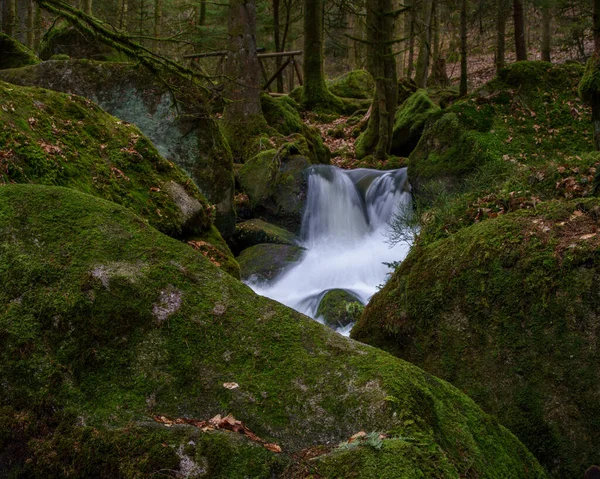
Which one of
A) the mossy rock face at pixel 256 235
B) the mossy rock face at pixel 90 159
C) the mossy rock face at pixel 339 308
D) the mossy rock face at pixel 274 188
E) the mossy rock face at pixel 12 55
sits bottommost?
the mossy rock face at pixel 339 308

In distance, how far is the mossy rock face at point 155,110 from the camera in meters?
8.73

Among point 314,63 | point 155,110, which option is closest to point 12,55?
point 155,110

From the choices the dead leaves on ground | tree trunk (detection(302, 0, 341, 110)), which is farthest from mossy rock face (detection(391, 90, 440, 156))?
the dead leaves on ground

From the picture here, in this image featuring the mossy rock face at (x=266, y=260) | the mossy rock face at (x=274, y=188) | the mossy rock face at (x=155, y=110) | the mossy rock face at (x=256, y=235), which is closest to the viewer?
the mossy rock face at (x=155, y=110)

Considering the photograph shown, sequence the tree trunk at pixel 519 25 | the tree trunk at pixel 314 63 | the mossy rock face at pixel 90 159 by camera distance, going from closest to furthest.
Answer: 1. the mossy rock face at pixel 90 159
2. the tree trunk at pixel 519 25
3. the tree trunk at pixel 314 63

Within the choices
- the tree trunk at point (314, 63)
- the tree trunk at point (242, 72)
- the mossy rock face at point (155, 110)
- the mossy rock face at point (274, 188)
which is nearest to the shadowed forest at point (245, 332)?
the mossy rock face at point (155, 110)

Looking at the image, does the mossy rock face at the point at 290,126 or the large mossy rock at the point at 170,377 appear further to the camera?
the mossy rock face at the point at 290,126

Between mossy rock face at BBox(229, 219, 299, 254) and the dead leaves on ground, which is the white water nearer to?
mossy rock face at BBox(229, 219, 299, 254)

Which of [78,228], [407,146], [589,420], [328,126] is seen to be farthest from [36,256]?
[328,126]

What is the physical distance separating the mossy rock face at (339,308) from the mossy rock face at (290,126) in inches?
262

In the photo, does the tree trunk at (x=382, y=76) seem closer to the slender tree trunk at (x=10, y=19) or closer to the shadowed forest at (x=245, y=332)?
the shadowed forest at (x=245, y=332)

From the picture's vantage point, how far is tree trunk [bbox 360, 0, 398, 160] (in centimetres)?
1227

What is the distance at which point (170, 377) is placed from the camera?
2.56 meters

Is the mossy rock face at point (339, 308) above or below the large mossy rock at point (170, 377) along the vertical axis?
below
